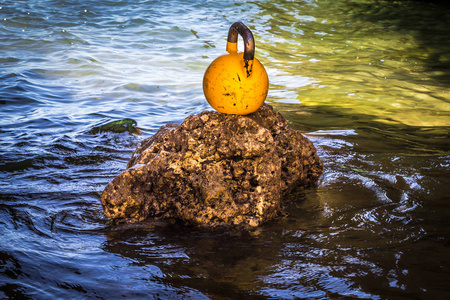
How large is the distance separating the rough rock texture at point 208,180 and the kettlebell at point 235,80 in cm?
15

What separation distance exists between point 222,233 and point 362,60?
7539mm

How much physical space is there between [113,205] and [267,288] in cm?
122

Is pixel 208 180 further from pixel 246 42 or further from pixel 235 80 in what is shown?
pixel 246 42

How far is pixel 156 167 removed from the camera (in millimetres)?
2982

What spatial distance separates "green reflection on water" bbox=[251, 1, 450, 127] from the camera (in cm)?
636

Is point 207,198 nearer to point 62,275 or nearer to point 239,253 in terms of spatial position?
point 239,253

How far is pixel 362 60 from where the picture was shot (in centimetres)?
928

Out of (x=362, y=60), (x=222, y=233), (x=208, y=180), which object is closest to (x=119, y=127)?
(x=208, y=180)

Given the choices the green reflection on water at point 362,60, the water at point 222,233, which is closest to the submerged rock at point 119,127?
the water at point 222,233

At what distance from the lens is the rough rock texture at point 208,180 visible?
287 cm

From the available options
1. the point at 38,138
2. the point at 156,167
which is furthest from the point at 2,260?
the point at 38,138

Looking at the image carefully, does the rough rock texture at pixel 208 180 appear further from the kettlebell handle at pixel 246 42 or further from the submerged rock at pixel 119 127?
the submerged rock at pixel 119 127

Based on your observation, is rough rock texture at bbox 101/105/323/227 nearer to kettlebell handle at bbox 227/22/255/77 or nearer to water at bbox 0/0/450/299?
water at bbox 0/0/450/299

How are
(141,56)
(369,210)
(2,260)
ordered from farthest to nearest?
(141,56), (369,210), (2,260)
